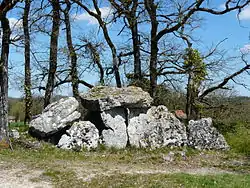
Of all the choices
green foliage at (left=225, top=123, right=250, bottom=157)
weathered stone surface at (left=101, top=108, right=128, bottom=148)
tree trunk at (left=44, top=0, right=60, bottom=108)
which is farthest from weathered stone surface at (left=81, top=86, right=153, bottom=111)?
tree trunk at (left=44, top=0, right=60, bottom=108)

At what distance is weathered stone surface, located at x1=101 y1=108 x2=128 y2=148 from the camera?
1203cm

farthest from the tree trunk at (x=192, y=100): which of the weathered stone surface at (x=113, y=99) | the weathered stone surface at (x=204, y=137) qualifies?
the weathered stone surface at (x=113, y=99)

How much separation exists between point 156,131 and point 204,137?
161 centimetres

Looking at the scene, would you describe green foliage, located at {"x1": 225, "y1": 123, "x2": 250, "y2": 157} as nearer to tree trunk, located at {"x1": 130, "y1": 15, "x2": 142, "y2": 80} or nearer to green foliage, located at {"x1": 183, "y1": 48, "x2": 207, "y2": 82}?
green foliage, located at {"x1": 183, "y1": 48, "x2": 207, "y2": 82}

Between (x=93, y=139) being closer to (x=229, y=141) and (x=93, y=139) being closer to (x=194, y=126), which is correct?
(x=194, y=126)

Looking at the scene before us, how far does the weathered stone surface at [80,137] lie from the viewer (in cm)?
1154

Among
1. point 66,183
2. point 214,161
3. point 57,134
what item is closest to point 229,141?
point 214,161

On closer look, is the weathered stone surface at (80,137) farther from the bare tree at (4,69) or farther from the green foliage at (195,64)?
the green foliage at (195,64)

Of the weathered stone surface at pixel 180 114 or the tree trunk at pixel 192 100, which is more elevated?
the tree trunk at pixel 192 100

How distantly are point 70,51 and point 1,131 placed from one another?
6.18 meters

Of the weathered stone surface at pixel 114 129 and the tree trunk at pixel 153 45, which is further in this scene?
the tree trunk at pixel 153 45

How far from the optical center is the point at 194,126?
41.6ft

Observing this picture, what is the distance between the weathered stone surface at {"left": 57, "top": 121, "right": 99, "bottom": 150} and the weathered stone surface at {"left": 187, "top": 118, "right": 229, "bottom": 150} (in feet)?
10.5

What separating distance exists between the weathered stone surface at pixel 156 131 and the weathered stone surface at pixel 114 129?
244 mm
